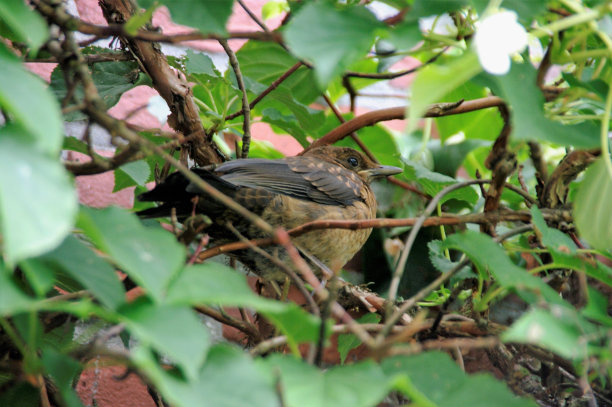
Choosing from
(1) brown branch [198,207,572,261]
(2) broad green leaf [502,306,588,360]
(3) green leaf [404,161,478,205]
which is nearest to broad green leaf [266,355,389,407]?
(2) broad green leaf [502,306,588,360]

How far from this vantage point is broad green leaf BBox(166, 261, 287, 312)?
525 mm

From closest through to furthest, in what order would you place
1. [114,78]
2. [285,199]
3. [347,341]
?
[347,341] → [114,78] → [285,199]

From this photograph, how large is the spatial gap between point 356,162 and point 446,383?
133 cm

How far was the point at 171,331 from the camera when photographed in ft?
1.69

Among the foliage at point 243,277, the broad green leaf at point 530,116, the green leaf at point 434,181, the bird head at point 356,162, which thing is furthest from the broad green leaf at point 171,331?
the bird head at point 356,162

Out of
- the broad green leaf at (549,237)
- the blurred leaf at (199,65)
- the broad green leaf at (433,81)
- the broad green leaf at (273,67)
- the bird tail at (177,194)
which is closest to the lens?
the broad green leaf at (433,81)

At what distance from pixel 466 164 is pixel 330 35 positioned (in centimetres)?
123

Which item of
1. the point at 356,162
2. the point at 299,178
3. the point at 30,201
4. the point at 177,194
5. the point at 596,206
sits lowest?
the point at 356,162

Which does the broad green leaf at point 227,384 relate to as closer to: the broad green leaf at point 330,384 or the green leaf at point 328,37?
the broad green leaf at point 330,384

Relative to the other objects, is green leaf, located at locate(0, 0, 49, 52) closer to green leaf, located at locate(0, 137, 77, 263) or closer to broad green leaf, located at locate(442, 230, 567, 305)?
green leaf, located at locate(0, 137, 77, 263)

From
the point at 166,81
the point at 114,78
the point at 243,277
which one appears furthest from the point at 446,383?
the point at 114,78

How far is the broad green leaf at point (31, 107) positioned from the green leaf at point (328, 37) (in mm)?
228

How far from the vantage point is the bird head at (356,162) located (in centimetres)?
178

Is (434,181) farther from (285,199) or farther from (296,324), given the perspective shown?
(296,324)
